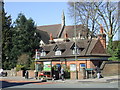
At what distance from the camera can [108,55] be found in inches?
1513

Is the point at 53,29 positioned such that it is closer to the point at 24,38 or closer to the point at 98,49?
the point at 24,38

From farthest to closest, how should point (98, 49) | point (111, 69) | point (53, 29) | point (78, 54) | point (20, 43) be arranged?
1. point (53, 29)
2. point (20, 43)
3. point (98, 49)
4. point (78, 54)
5. point (111, 69)

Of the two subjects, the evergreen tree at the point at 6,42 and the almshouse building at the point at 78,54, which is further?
the evergreen tree at the point at 6,42

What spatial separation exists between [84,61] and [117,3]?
14792 millimetres

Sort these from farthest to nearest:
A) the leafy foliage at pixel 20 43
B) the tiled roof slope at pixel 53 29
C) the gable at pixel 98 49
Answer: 1. the tiled roof slope at pixel 53 29
2. the leafy foliage at pixel 20 43
3. the gable at pixel 98 49

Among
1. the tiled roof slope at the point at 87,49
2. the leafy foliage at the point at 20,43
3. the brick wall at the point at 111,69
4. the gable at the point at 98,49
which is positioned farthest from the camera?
the leafy foliage at the point at 20,43

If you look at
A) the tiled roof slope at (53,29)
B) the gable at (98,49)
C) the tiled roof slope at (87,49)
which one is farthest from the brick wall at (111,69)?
the tiled roof slope at (53,29)

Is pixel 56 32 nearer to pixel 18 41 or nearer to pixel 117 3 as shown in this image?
pixel 18 41

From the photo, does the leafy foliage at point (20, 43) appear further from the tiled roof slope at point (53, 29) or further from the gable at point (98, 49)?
the tiled roof slope at point (53, 29)

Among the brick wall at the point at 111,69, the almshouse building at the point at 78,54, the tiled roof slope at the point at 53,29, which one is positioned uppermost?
the tiled roof slope at the point at 53,29

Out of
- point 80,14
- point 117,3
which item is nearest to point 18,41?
point 80,14

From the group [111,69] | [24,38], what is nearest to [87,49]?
[111,69]

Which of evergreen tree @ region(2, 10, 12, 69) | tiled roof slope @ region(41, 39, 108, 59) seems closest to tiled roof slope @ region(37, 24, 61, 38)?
evergreen tree @ region(2, 10, 12, 69)

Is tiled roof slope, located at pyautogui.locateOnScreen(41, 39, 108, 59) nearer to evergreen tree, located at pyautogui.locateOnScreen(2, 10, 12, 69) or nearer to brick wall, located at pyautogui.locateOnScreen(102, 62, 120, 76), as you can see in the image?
brick wall, located at pyautogui.locateOnScreen(102, 62, 120, 76)
